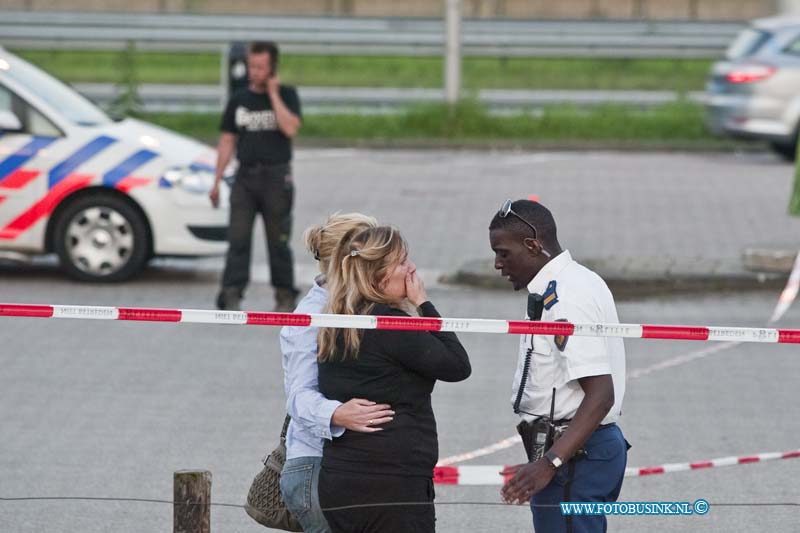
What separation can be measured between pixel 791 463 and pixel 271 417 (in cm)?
262

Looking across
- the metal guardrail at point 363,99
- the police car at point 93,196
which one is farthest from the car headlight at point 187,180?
the metal guardrail at point 363,99

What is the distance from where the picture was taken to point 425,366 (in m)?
4.29

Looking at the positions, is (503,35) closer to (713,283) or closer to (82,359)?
(713,283)

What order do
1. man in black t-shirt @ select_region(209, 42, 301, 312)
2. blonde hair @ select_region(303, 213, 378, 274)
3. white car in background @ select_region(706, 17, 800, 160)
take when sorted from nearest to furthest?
blonde hair @ select_region(303, 213, 378, 274), man in black t-shirt @ select_region(209, 42, 301, 312), white car in background @ select_region(706, 17, 800, 160)

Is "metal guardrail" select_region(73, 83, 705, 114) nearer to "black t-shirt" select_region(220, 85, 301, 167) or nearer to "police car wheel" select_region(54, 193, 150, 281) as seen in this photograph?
"police car wheel" select_region(54, 193, 150, 281)

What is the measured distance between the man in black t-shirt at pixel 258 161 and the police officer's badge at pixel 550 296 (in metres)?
6.23

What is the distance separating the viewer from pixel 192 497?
451 centimetres

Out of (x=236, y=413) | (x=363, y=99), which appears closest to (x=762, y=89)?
(x=363, y=99)

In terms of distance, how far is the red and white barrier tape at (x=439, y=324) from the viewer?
430 cm

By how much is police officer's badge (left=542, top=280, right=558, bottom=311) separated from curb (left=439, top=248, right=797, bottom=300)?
23.8 ft

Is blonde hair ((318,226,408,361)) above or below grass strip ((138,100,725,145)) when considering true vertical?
above

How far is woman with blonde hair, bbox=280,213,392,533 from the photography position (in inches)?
170

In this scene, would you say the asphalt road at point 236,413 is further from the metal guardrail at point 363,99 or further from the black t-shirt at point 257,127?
the metal guardrail at point 363,99

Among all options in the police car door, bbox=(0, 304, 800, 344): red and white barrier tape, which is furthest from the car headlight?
bbox=(0, 304, 800, 344): red and white barrier tape
